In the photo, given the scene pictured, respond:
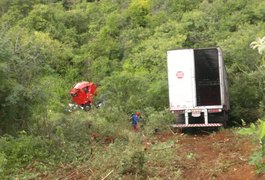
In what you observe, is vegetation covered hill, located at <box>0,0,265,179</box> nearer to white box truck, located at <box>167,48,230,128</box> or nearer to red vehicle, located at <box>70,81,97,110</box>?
red vehicle, located at <box>70,81,97,110</box>

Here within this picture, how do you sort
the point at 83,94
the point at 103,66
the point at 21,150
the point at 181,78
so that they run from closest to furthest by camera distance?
the point at 21,150
the point at 181,78
the point at 83,94
the point at 103,66

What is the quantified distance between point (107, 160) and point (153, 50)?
18598 millimetres

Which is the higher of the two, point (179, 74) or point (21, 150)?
point (179, 74)

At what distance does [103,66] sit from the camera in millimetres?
30422

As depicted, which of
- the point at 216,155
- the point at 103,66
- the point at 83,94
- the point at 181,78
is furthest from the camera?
the point at 103,66

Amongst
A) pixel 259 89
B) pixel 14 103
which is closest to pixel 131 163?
pixel 14 103

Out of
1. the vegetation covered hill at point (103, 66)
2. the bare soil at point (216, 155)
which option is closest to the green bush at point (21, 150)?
the vegetation covered hill at point (103, 66)

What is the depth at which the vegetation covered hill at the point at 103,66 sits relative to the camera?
1170 cm

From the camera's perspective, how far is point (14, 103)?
11.8m

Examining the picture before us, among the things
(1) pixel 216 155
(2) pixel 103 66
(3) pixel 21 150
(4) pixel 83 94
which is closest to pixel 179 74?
(1) pixel 216 155

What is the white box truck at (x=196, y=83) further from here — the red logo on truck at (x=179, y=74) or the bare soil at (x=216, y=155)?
the bare soil at (x=216, y=155)

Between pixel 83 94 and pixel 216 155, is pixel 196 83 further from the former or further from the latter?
pixel 83 94

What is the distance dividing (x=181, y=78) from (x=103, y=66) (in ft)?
51.7

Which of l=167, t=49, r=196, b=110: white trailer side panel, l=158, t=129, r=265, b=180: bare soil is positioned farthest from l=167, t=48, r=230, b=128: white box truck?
l=158, t=129, r=265, b=180: bare soil
